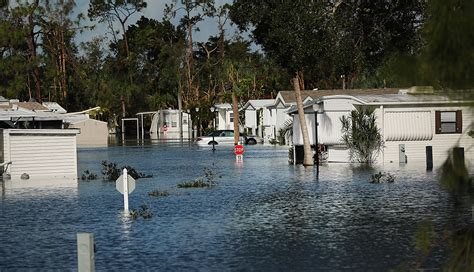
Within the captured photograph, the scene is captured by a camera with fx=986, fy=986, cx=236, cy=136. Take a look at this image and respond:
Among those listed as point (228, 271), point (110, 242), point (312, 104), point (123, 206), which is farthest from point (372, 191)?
point (312, 104)

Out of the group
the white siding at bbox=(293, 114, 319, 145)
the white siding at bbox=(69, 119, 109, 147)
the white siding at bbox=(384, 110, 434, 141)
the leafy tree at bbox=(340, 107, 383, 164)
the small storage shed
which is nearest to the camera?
the small storage shed

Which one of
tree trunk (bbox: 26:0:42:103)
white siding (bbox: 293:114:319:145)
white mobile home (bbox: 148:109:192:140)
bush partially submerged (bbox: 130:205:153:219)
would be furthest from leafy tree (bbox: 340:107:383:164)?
white mobile home (bbox: 148:109:192:140)

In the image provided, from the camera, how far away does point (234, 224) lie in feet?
65.7

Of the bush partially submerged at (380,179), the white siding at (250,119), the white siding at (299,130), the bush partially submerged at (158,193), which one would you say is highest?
the white siding at (250,119)

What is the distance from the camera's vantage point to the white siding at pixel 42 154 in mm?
35156

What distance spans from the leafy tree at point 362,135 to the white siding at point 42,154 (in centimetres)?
1238

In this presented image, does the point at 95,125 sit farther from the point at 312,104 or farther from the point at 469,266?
the point at 469,266

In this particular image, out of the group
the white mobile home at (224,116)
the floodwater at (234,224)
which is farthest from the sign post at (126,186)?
the white mobile home at (224,116)

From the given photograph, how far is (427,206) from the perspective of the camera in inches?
894

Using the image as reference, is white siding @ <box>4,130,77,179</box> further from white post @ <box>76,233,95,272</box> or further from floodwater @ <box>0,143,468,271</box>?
white post @ <box>76,233,95,272</box>

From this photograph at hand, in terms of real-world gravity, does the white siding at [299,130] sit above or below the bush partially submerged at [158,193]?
above

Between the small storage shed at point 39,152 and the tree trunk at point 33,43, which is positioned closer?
the small storage shed at point 39,152

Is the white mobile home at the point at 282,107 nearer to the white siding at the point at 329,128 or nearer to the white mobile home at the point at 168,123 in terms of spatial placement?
the white siding at the point at 329,128

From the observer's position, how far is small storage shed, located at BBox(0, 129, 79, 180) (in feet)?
115
